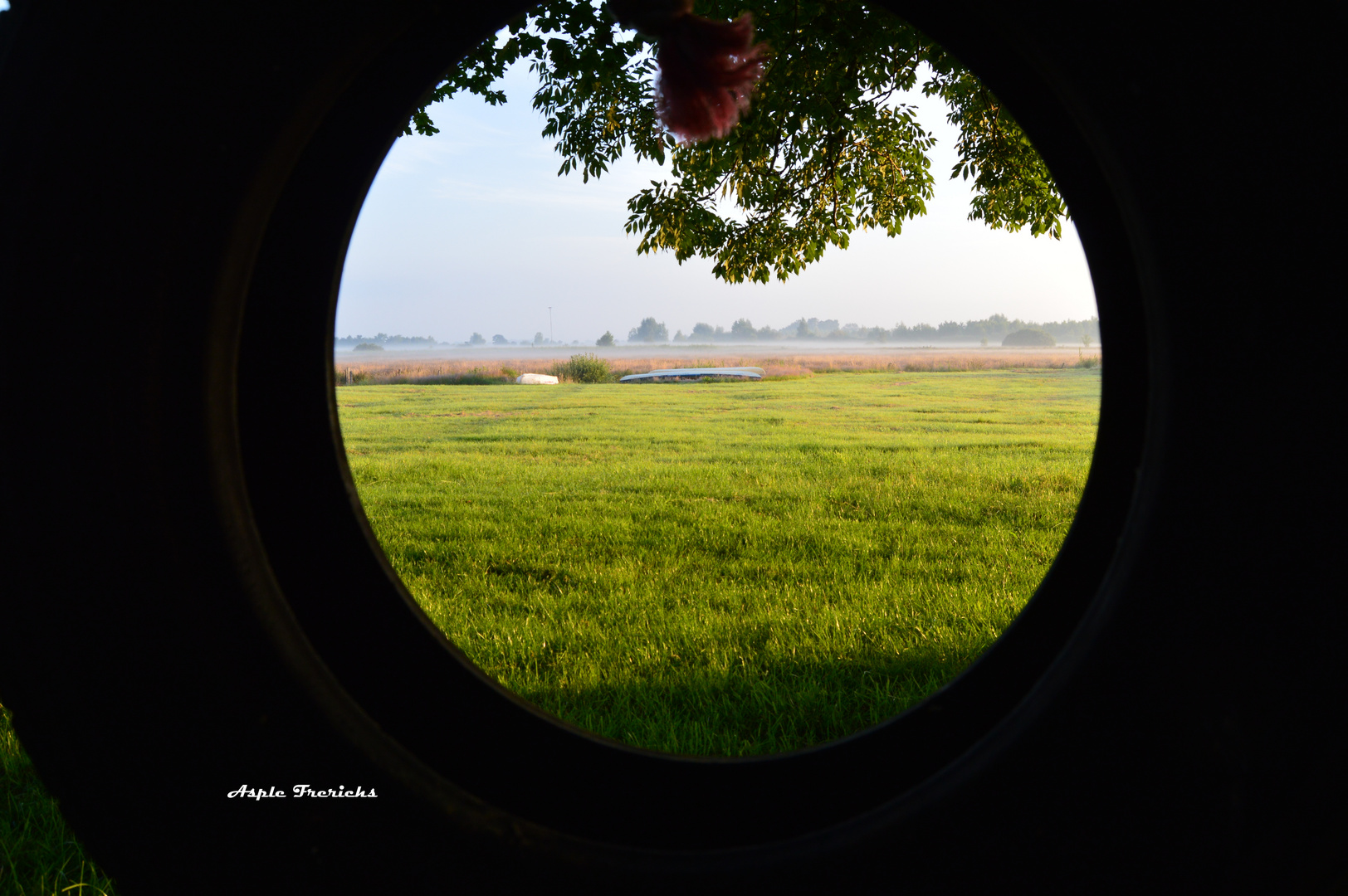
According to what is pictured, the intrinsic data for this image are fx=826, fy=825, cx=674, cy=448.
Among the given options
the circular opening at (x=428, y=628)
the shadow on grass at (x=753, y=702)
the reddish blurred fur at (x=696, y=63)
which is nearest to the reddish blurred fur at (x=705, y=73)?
the reddish blurred fur at (x=696, y=63)

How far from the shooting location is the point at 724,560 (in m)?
5.22

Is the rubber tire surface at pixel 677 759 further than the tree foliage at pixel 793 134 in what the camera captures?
No

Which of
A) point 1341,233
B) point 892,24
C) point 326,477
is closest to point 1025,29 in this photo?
point 1341,233

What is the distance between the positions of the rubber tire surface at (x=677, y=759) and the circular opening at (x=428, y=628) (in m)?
0.01

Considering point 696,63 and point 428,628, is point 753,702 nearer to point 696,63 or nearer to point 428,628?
point 428,628

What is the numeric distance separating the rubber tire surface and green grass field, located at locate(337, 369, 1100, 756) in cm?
188

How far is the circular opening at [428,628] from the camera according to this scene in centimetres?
95

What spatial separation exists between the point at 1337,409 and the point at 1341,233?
15 centimetres

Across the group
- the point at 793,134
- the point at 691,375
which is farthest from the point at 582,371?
the point at 793,134

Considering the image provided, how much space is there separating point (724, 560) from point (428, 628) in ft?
13.9

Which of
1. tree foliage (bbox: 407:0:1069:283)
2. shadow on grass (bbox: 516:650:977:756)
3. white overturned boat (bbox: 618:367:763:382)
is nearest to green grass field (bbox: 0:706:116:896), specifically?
shadow on grass (bbox: 516:650:977:756)

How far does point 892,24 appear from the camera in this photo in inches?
189

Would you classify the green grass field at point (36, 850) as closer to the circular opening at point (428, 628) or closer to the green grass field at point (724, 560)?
the circular opening at point (428, 628)

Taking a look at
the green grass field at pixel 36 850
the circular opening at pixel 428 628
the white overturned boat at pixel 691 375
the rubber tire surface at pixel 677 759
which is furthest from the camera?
the white overturned boat at pixel 691 375
